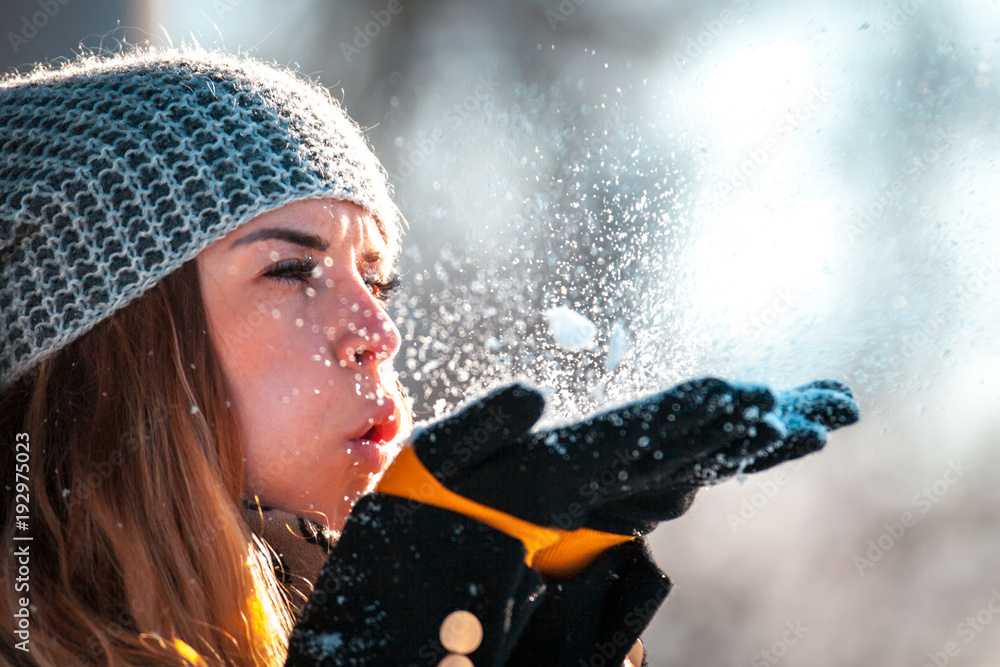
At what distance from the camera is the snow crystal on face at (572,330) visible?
3.28 ft

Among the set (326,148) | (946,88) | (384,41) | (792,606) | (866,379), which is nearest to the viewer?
(326,148)

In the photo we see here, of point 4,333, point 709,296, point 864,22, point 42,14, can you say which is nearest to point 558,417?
point 709,296

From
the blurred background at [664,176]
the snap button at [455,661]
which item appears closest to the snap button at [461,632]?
the snap button at [455,661]

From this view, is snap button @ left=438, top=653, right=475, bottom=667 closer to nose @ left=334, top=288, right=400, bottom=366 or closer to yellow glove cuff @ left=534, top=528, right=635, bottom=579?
yellow glove cuff @ left=534, top=528, right=635, bottom=579

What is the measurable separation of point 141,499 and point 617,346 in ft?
1.99

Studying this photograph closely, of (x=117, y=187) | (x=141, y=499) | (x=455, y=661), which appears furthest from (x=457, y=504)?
(x=117, y=187)

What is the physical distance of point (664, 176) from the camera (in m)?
1.35

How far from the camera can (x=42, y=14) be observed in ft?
5.34

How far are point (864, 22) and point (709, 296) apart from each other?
975 millimetres

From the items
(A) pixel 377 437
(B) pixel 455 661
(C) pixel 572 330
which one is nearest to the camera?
(B) pixel 455 661

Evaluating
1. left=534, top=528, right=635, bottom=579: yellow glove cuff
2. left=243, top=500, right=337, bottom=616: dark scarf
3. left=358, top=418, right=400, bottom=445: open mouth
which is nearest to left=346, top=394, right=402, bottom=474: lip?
left=358, top=418, right=400, bottom=445: open mouth

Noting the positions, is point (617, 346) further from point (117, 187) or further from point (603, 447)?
point (117, 187)

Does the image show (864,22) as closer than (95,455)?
No

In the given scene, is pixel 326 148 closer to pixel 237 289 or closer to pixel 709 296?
pixel 237 289
